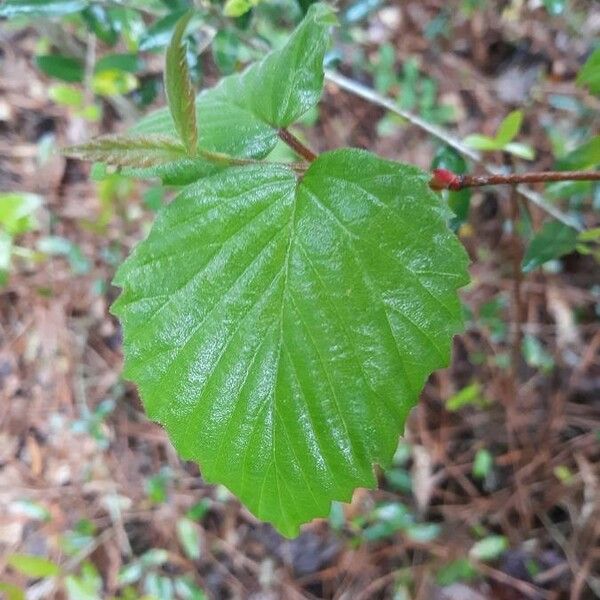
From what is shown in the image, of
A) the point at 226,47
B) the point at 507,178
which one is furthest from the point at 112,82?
the point at 507,178

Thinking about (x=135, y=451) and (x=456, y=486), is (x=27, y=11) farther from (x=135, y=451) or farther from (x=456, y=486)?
(x=456, y=486)

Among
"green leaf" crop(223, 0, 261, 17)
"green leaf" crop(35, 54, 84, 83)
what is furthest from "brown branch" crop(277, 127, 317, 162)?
"green leaf" crop(35, 54, 84, 83)

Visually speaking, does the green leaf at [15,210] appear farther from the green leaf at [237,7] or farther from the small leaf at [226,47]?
the green leaf at [237,7]

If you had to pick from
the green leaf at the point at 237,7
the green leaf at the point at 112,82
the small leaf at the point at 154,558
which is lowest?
the small leaf at the point at 154,558

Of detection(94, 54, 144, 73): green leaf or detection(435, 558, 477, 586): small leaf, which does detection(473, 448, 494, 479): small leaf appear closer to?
detection(435, 558, 477, 586): small leaf

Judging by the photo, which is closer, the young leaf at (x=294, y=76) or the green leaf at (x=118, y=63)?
the young leaf at (x=294, y=76)

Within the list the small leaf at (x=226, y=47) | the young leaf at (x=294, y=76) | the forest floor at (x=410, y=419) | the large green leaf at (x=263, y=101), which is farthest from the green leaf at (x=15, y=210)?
the young leaf at (x=294, y=76)
